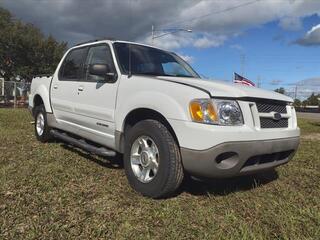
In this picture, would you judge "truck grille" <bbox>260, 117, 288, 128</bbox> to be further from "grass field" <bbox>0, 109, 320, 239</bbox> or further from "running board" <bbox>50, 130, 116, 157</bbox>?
"running board" <bbox>50, 130, 116, 157</bbox>

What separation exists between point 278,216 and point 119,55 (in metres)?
2.85

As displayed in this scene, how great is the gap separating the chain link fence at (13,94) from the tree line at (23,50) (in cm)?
1523

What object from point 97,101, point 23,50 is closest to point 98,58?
point 97,101

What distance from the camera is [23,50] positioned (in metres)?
43.9

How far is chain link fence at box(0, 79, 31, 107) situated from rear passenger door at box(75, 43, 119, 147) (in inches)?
825

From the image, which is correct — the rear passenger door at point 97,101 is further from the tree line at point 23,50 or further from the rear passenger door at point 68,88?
the tree line at point 23,50

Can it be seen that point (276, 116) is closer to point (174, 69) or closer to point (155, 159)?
point (155, 159)

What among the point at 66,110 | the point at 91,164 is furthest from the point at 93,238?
the point at 66,110

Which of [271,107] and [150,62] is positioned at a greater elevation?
[150,62]

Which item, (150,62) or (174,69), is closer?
(150,62)

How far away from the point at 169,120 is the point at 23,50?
43.5 meters

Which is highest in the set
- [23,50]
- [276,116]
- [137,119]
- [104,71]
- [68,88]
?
[23,50]

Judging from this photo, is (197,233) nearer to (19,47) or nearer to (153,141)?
(153,141)

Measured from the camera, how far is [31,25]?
4578cm
